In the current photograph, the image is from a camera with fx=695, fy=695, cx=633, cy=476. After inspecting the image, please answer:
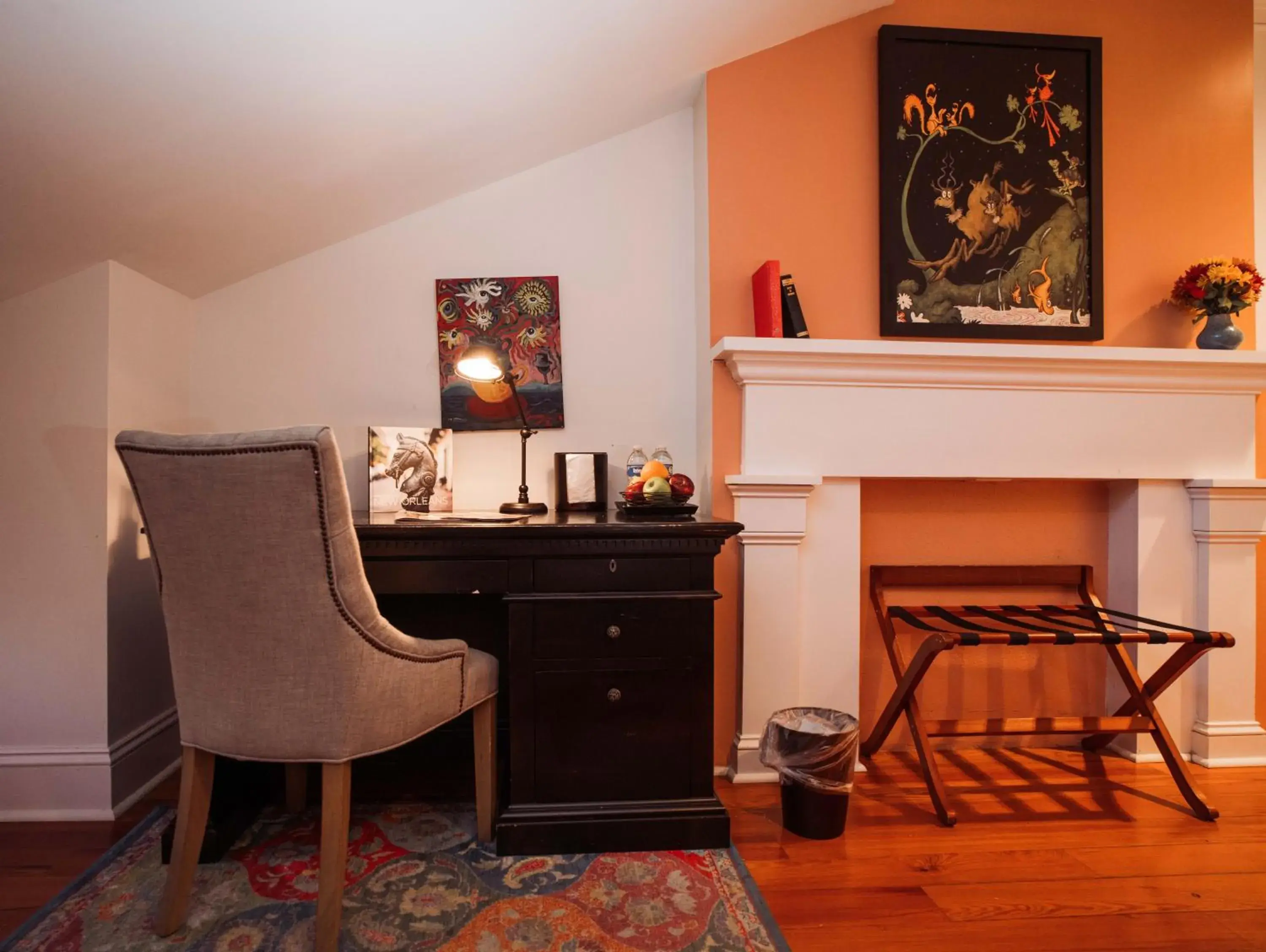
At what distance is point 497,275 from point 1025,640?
2.09 m

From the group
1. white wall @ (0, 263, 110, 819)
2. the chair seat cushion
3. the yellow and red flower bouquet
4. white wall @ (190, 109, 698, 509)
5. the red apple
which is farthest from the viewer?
white wall @ (190, 109, 698, 509)

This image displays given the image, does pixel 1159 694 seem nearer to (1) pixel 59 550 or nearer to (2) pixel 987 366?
(2) pixel 987 366

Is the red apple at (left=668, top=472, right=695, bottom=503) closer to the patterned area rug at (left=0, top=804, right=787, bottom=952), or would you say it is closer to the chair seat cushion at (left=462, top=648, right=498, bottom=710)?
the chair seat cushion at (left=462, top=648, right=498, bottom=710)

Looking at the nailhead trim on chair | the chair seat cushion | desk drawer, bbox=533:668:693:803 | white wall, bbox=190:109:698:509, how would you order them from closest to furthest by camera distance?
the nailhead trim on chair < the chair seat cushion < desk drawer, bbox=533:668:693:803 < white wall, bbox=190:109:698:509

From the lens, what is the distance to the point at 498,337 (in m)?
2.53

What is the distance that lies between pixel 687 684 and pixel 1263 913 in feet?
4.60

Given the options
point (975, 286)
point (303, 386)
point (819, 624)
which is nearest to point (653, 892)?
point (819, 624)

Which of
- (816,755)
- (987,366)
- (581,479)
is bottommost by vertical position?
(816,755)

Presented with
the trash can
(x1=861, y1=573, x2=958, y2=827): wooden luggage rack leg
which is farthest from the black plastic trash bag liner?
(x1=861, y1=573, x2=958, y2=827): wooden luggage rack leg

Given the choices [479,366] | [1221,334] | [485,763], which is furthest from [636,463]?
[1221,334]

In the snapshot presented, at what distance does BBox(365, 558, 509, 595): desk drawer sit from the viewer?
184 centimetres

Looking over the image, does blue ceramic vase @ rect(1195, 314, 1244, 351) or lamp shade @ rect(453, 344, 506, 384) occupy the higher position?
blue ceramic vase @ rect(1195, 314, 1244, 351)

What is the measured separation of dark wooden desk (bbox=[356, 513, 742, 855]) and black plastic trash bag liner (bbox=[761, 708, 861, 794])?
22 cm

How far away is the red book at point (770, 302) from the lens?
2.28 m
